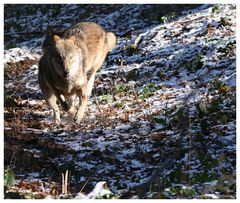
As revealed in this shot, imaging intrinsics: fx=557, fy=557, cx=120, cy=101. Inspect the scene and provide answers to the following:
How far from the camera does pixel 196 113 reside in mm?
10523

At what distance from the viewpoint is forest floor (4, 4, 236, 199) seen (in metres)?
7.71

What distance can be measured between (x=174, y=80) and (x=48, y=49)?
3286 millimetres

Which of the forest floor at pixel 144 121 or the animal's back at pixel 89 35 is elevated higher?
the animal's back at pixel 89 35

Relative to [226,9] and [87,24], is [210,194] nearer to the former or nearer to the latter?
[87,24]

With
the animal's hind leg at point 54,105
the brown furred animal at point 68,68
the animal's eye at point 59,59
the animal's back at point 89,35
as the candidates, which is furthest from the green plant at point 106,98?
the animal's eye at point 59,59

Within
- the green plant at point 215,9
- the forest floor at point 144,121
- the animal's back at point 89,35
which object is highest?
the green plant at point 215,9

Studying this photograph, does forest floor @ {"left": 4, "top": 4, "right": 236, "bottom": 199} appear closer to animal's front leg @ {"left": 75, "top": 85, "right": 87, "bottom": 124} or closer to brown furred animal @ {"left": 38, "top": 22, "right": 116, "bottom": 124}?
animal's front leg @ {"left": 75, "top": 85, "right": 87, "bottom": 124}

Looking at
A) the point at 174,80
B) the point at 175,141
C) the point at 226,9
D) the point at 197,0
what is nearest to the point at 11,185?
the point at 175,141

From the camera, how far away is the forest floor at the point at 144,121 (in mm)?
7711

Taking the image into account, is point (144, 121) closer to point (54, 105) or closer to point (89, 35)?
point (54, 105)

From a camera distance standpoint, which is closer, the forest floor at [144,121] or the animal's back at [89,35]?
the forest floor at [144,121]

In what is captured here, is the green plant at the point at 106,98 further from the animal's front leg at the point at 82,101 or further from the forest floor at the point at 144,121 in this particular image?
the animal's front leg at the point at 82,101

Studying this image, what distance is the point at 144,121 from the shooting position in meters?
10.9

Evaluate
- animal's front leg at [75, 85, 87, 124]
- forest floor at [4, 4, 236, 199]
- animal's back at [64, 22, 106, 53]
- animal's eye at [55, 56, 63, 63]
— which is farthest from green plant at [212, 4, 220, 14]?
animal's eye at [55, 56, 63, 63]
